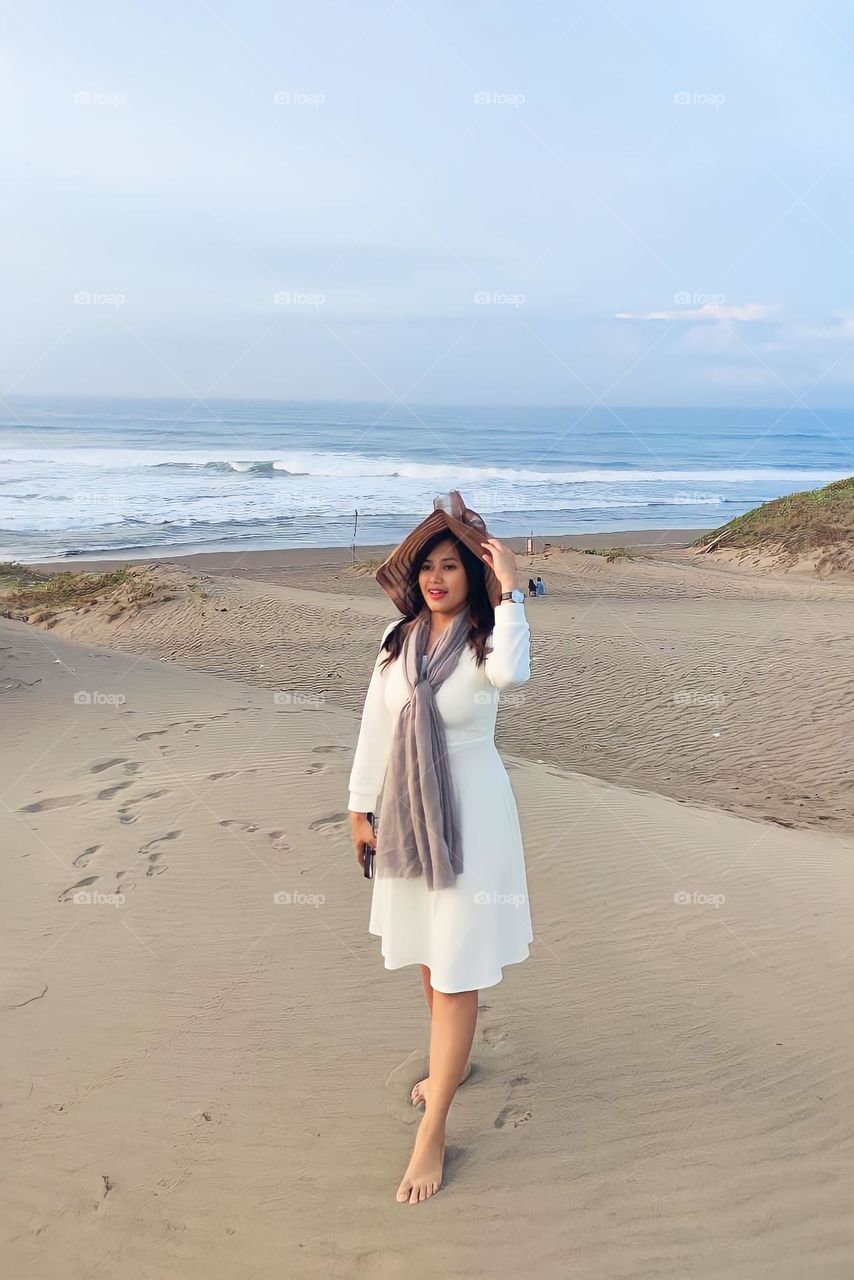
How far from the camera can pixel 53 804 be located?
676 cm

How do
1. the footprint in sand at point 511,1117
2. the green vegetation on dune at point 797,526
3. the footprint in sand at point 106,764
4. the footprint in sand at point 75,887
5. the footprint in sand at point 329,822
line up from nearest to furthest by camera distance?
the footprint in sand at point 511,1117
the footprint in sand at point 75,887
the footprint in sand at point 329,822
the footprint in sand at point 106,764
the green vegetation on dune at point 797,526

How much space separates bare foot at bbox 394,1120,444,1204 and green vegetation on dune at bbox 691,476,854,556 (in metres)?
23.1

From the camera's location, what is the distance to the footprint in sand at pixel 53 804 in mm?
6652

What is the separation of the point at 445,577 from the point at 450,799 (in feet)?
2.27

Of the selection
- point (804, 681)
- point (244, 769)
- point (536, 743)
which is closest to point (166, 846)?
point (244, 769)

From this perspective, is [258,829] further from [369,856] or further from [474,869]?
[474,869]

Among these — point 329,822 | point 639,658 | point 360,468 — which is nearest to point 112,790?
point 329,822

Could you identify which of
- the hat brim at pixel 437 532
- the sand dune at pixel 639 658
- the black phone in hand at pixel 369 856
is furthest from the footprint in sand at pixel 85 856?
the sand dune at pixel 639 658

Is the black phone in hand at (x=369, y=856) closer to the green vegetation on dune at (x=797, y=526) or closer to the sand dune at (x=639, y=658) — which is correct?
the sand dune at (x=639, y=658)

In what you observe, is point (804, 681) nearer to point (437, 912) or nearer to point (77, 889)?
point (77, 889)

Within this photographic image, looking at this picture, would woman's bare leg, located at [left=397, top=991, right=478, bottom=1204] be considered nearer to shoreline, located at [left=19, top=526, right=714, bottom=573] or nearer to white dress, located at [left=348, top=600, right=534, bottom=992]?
white dress, located at [left=348, top=600, right=534, bottom=992]

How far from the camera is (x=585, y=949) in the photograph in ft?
15.9

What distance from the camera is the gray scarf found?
2953 mm

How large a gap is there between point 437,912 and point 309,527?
95.0 feet
